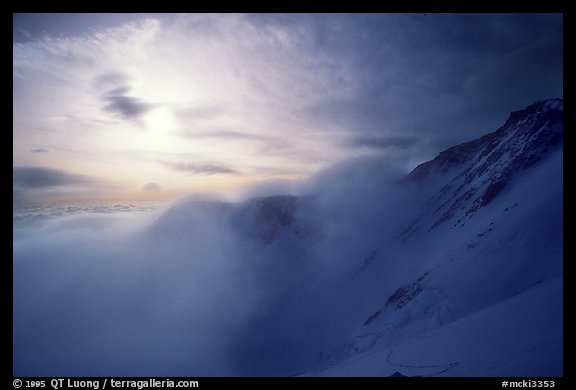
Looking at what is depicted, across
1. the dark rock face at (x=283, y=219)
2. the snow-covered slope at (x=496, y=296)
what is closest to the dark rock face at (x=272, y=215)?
the dark rock face at (x=283, y=219)

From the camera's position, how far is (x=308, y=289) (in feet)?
228

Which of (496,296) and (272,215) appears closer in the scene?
(496,296)

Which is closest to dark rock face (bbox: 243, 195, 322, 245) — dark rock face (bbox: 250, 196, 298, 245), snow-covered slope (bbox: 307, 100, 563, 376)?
dark rock face (bbox: 250, 196, 298, 245)

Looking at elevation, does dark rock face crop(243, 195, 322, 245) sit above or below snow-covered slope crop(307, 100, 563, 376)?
above

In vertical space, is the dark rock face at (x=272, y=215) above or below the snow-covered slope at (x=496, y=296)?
above

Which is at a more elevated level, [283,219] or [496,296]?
[283,219]

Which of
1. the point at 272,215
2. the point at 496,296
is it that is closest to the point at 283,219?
the point at 272,215

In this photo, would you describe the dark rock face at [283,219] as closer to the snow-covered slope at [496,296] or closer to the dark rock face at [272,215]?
the dark rock face at [272,215]

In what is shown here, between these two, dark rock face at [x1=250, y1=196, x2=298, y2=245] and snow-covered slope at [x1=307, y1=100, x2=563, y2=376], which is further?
dark rock face at [x1=250, y1=196, x2=298, y2=245]

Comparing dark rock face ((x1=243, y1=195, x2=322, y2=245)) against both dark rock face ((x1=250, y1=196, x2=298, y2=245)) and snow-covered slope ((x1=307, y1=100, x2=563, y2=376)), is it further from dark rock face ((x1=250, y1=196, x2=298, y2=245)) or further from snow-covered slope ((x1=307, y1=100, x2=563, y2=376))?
snow-covered slope ((x1=307, y1=100, x2=563, y2=376))

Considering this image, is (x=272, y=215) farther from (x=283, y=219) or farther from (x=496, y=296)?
(x=496, y=296)

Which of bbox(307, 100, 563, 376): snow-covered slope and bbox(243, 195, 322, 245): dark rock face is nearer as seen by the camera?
bbox(307, 100, 563, 376): snow-covered slope
